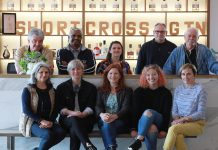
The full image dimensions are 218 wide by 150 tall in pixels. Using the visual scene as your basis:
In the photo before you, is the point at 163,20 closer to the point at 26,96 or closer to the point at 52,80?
the point at 52,80

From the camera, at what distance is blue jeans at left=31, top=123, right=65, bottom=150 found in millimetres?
4102

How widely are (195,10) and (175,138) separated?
14.2 ft

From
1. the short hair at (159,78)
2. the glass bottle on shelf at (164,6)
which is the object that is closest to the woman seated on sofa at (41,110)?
the short hair at (159,78)

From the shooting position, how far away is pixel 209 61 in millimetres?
4816

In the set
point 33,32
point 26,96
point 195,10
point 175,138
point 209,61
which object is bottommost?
point 175,138

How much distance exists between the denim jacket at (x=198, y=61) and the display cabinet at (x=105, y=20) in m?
3.09

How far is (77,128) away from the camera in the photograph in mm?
4129

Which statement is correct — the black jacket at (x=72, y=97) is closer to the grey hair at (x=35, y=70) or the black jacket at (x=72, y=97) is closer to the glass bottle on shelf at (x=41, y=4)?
the grey hair at (x=35, y=70)

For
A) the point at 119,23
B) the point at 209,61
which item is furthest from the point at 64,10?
the point at 209,61

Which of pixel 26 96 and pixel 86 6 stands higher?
pixel 86 6

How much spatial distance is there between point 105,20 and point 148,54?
280 centimetres

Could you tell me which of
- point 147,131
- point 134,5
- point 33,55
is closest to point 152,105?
point 147,131

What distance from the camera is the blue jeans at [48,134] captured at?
410cm

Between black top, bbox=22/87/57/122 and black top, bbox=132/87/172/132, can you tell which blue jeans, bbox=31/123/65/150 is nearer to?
→ black top, bbox=22/87/57/122
